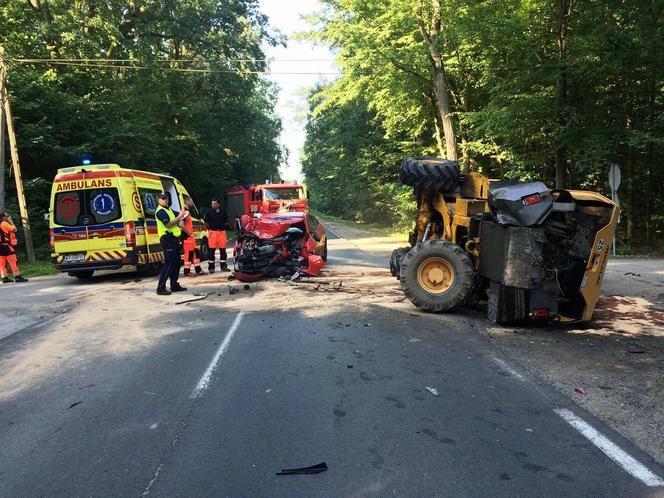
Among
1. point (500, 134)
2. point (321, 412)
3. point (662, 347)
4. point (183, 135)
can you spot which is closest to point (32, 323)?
point (321, 412)

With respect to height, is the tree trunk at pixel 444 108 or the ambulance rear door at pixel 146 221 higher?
the tree trunk at pixel 444 108

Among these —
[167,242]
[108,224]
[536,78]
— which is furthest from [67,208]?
[536,78]

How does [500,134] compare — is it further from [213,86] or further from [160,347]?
[213,86]

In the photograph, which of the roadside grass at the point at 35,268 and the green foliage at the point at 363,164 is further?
the green foliage at the point at 363,164

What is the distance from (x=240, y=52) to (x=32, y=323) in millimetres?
26550

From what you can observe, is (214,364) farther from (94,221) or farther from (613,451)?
(94,221)

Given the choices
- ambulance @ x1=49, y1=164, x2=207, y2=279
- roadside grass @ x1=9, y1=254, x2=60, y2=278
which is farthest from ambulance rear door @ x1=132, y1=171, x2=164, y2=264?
roadside grass @ x1=9, y1=254, x2=60, y2=278

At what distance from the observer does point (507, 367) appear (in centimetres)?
508

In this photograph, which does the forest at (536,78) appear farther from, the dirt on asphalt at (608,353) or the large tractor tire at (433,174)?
the large tractor tire at (433,174)

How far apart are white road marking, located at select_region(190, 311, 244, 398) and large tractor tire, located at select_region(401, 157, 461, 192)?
368 cm

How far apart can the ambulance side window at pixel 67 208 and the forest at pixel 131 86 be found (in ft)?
24.1

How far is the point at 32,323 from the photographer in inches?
307

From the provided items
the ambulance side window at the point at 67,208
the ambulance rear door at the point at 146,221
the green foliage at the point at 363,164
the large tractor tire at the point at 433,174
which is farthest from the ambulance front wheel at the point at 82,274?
the green foliage at the point at 363,164

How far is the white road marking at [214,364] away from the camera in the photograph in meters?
4.52
